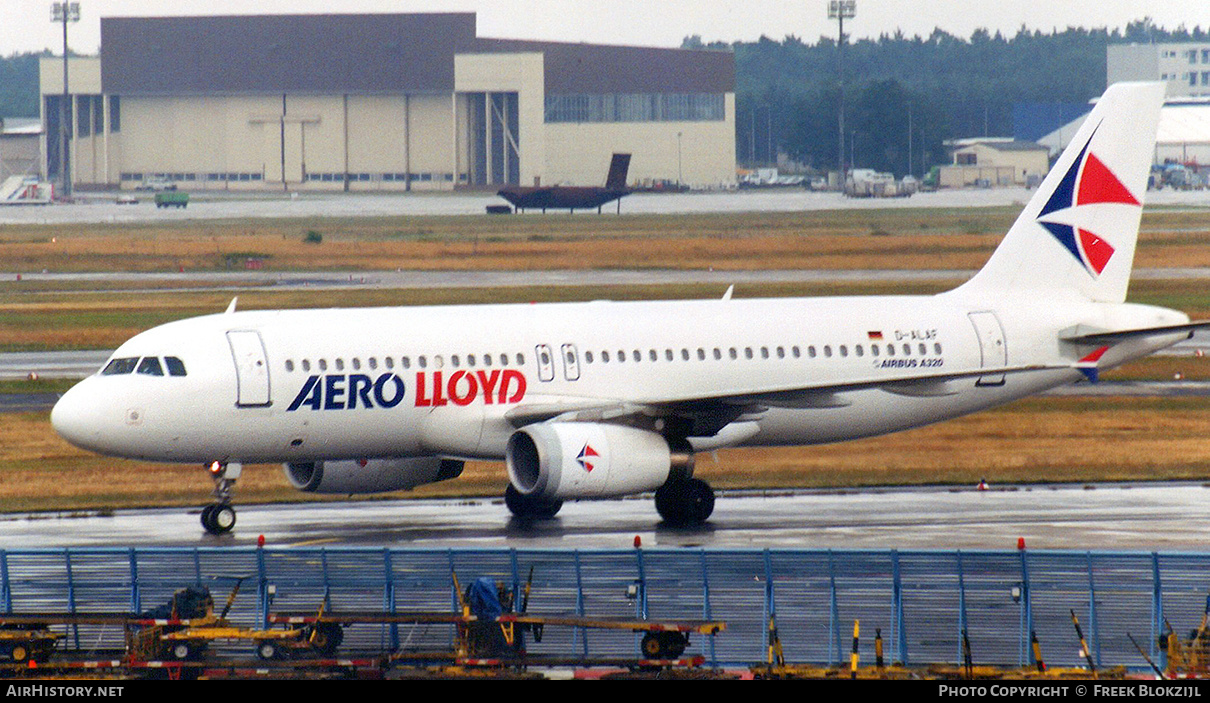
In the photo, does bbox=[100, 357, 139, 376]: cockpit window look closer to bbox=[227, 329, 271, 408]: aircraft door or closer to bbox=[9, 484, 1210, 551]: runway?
bbox=[227, 329, 271, 408]: aircraft door

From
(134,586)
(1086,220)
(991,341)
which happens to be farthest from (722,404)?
(134,586)

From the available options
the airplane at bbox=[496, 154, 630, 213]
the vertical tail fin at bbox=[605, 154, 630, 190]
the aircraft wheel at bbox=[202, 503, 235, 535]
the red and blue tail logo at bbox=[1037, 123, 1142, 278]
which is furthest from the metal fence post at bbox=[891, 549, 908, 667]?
the vertical tail fin at bbox=[605, 154, 630, 190]

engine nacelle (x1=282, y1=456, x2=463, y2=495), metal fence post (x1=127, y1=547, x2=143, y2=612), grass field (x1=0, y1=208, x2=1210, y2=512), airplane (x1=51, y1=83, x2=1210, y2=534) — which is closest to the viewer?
metal fence post (x1=127, y1=547, x2=143, y2=612)

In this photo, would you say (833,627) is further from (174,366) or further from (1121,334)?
(1121,334)

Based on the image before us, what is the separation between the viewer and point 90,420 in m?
32.6

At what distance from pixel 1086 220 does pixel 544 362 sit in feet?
44.3

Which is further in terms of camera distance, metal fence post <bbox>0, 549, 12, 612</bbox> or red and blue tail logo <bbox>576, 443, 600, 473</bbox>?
red and blue tail logo <bbox>576, 443, 600, 473</bbox>

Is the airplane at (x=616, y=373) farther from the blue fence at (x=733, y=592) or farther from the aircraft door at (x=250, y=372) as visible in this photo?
the blue fence at (x=733, y=592)

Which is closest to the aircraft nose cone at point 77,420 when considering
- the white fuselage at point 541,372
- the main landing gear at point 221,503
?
the white fuselage at point 541,372

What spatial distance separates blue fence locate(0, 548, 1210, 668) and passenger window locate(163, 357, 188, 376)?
695cm

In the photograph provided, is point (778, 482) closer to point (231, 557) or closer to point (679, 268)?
point (231, 557)

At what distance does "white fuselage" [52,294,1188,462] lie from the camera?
109ft

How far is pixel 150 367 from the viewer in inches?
1308

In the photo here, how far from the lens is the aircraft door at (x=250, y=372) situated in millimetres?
33094
